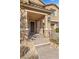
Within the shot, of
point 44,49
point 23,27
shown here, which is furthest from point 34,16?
point 44,49

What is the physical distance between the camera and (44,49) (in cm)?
163

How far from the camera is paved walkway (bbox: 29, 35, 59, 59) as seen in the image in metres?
1.59

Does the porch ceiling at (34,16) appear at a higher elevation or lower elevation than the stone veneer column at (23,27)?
higher

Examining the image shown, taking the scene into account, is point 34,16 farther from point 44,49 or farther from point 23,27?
point 44,49

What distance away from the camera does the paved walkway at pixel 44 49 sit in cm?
159

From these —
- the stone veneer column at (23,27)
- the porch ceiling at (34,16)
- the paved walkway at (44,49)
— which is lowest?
the paved walkway at (44,49)

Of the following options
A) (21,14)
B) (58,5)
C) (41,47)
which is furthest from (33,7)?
(41,47)

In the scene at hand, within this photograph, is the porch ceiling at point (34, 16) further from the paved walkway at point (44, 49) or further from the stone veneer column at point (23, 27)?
the paved walkway at point (44, 49)

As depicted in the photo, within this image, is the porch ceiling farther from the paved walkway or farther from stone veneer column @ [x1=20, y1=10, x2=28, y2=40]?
the paved walkway

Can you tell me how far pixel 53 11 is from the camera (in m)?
1.61

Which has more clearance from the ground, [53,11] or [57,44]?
[53,11]

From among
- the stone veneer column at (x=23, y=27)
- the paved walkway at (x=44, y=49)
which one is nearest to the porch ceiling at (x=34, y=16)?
the stone veneer column at (x=23, y=27)
